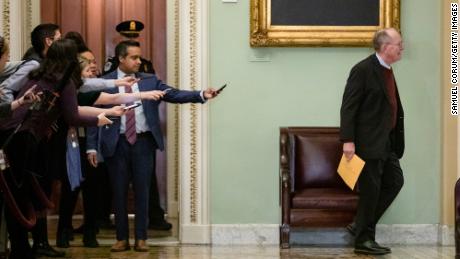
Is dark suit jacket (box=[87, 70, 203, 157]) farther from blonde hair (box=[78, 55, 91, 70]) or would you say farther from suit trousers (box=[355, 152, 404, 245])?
suit trousers (box=[355, 152, 404, 245])

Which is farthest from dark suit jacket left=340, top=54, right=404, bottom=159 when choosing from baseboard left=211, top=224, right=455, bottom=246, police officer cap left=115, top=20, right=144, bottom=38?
police officer cap left=115, top=20, right=144, bottom=38

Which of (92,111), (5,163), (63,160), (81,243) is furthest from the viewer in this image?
(81,243)

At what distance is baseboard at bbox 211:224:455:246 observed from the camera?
696cm

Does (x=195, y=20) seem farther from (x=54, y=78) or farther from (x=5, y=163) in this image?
(x=5, y=163)

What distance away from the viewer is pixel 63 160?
6.06 meters

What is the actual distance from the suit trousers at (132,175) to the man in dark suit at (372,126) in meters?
1.38

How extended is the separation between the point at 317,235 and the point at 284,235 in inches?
19.6

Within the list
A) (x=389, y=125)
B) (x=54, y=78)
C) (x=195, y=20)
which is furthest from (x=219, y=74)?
(x=54, y=78)

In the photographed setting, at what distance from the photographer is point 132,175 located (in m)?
6.50

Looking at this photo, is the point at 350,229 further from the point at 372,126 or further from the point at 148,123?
the point at 148,123

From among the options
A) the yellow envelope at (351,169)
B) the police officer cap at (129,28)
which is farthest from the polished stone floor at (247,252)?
the police officer cap at (129,28)

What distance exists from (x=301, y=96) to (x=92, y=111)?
205 centimetres

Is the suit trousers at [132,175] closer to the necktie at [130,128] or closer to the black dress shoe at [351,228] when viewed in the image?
the necktie at [130,128]

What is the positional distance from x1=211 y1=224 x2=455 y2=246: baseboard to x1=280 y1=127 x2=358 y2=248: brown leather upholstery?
35cm
